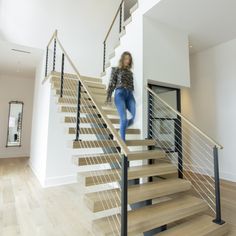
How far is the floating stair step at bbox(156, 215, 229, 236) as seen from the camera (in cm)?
193

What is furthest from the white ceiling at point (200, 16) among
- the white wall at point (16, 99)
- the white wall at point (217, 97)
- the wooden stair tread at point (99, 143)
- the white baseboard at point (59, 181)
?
Result: the white wall at point (16, 99)

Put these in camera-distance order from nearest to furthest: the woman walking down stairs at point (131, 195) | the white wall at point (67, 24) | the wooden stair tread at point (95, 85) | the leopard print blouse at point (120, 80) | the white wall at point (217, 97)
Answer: the woman walking down stairs at point (131, 195)
the leopard print blouse at point (120, 80)
the wooden stair tread at point (95, 85)
the white wall at point (217, 97)
the white wall at point (67, 24)

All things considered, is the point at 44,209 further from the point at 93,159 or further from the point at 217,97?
the point at 217,97

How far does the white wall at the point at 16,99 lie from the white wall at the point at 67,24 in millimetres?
3561

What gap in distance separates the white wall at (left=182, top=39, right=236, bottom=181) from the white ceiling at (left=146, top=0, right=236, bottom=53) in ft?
2.05

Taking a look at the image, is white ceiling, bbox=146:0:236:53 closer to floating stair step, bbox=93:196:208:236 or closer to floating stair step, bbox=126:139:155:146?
floating stair step, bbox=126:139:155:146

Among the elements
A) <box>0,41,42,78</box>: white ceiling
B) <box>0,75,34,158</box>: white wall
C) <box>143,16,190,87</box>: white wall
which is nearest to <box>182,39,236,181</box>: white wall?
<box>143,16,190,87</box>: white wall

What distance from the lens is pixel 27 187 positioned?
3941 millimetres

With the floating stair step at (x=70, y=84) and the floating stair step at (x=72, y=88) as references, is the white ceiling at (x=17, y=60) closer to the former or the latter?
the floating stair step at (x=70, y=84)

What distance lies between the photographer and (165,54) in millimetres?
3557

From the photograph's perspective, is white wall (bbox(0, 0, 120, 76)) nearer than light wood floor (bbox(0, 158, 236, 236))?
No

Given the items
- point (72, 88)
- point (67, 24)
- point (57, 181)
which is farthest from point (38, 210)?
point (67, 24)

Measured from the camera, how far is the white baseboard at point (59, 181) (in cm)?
402

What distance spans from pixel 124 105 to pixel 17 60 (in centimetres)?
474
